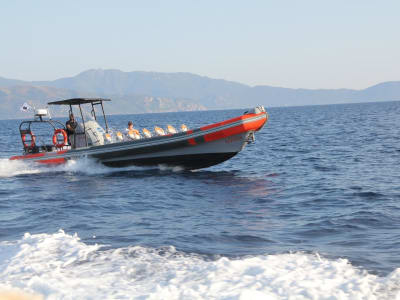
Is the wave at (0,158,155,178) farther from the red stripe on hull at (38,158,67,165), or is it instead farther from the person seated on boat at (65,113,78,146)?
the person seated on boat at (65,113,78,146)

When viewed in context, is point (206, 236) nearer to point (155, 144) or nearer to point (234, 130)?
point (234, 130)

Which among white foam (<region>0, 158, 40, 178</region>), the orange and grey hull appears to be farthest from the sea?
white foam (<region>0, 158, 40, 178</region>)

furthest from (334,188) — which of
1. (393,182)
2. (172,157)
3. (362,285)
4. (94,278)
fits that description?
(94,278)

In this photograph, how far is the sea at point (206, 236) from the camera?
5.78 metres

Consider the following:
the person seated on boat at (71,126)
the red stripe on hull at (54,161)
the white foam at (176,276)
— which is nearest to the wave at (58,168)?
the red stripe on hull at (54,161)

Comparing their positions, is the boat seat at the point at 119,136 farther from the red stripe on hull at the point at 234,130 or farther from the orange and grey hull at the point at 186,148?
the red stripe on hull at the point at 234,130

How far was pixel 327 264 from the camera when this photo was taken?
20.8ft

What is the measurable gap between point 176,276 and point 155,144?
10293 mm

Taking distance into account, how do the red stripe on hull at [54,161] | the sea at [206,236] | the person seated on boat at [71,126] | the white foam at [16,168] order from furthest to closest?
the white foam at [16,168]
the person seated on boat at [71,126]
the red stripe on hull at [54,161]
the sea at [206,236]

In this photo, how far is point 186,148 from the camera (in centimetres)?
1614

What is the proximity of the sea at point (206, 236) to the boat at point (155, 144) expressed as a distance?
906mm

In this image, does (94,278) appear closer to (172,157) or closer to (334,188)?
(334,188)

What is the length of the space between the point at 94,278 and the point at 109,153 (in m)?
11.1

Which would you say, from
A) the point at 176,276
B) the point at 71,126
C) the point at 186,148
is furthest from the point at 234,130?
the point at 176,276
